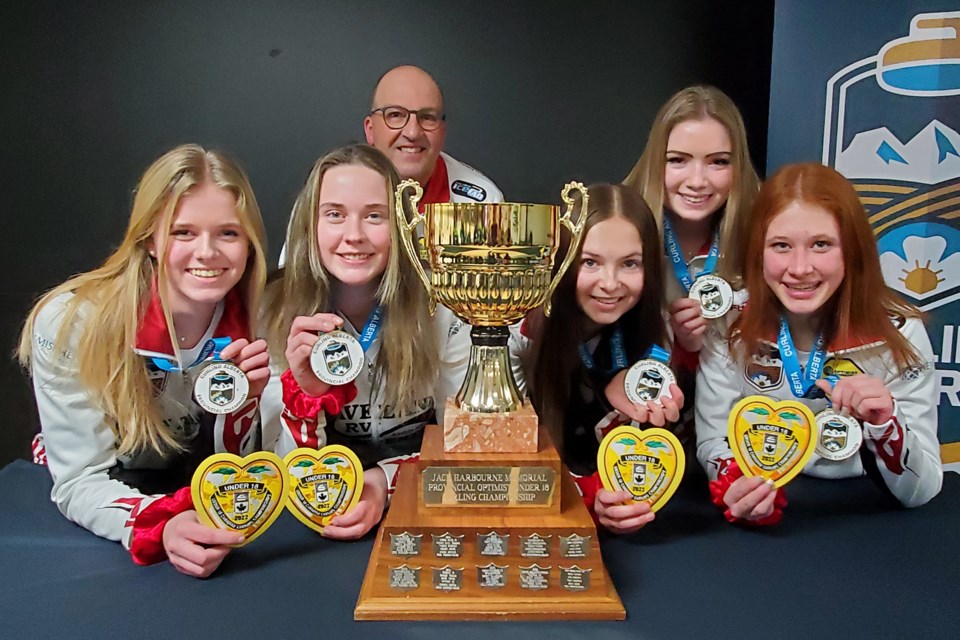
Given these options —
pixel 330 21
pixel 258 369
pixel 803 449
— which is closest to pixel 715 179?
pixel 803 449

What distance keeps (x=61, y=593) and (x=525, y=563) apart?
0.79 metres

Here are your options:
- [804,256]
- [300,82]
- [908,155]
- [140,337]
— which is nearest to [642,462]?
[804,256]

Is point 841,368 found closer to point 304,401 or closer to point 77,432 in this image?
point 304,401

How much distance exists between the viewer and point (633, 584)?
1312 mm

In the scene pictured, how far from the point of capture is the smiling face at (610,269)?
1.61m

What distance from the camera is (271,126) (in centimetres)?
280

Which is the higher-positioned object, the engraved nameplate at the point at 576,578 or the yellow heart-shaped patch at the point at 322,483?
the yellow heart-shaped patch at the point at 322,483

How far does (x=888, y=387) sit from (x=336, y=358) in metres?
1.21

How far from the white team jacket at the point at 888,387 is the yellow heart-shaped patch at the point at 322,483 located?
0.80m

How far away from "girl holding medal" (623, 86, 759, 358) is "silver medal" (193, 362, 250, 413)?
41.4 inches

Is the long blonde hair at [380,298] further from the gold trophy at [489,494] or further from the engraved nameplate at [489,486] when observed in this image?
the engraved nameplate at [489,486]

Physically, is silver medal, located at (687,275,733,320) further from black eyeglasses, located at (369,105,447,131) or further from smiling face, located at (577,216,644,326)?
black eyeglasses, located at (369,105,447,131)

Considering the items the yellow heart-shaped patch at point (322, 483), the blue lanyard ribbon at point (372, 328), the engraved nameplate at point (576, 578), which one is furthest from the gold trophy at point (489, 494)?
the blue lanyard ribbon at point (372, 328)

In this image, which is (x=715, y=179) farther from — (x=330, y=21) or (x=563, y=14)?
(x=330, y=21)
